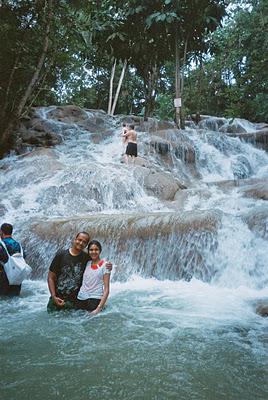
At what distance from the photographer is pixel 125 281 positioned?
6.64m

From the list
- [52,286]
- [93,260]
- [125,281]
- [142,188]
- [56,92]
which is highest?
[56,92]

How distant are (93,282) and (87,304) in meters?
0.29

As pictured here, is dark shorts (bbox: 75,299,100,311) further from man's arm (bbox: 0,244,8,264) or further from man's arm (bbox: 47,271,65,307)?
man's arm (bbox: 0,244,8,264)

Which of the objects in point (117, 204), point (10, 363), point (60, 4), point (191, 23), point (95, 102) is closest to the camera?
point (10, 363)

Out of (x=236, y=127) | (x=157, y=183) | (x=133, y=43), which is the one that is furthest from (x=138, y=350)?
(x=236, y=127)

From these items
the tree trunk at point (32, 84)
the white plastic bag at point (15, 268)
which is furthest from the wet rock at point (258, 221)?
the tree trunk at point (32, 84)

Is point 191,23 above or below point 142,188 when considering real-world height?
above

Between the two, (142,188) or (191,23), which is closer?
(142,188)

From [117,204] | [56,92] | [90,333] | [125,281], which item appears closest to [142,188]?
[117,204]

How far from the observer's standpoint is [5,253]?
5363mm

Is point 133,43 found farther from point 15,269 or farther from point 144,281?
point 15,269

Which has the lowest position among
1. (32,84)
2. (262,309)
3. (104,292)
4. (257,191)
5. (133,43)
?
(262,309)

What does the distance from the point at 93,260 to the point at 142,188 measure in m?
6.06

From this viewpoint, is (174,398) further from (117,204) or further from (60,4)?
(60,4)
